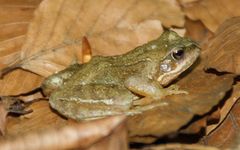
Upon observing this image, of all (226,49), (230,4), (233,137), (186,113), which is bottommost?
(233,137)

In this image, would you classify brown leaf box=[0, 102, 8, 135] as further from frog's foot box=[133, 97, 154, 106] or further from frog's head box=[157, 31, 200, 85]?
frog's head box=[157, 31, 200, 85]

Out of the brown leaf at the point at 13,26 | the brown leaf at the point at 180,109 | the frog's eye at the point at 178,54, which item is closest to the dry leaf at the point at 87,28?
the brown leaf at the point at 13,26

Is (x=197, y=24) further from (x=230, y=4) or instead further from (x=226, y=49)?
(x=226, y=49)

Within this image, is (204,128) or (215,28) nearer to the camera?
(204,128)

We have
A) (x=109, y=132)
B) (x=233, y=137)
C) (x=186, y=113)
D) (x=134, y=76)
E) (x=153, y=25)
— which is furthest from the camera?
(x=153, y=25)

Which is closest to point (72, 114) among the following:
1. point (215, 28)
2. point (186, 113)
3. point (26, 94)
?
point (26, 94)

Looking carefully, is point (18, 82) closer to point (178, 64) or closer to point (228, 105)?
point (178, 64)

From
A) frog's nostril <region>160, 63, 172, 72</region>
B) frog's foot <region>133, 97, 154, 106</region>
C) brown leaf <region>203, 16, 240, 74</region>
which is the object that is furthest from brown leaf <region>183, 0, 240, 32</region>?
frog's foot <region>133, 97, 154, 106</region>
